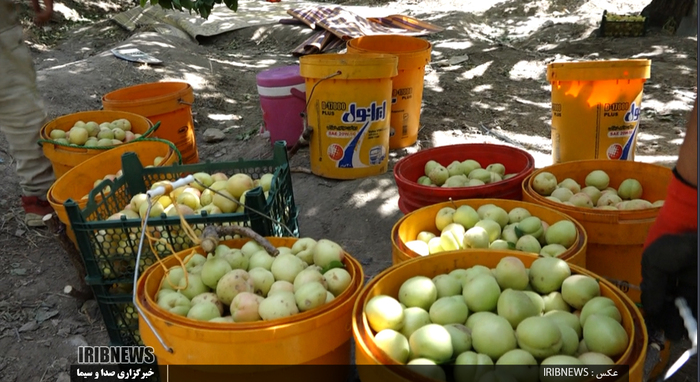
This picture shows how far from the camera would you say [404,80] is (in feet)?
15.6

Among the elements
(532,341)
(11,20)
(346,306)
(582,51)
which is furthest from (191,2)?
(582,51)

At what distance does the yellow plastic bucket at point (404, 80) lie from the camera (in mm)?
4723

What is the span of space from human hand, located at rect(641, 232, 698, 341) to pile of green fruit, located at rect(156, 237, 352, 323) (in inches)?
39.0

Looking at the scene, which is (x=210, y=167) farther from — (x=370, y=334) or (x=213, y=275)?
(x=370, y=334)

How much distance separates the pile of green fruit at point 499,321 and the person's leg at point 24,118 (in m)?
3.29

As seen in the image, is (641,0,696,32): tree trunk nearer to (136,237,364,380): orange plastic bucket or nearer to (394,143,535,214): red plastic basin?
(394,143,535,214): red plastic basin

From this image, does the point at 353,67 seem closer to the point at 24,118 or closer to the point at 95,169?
the point at 95,169

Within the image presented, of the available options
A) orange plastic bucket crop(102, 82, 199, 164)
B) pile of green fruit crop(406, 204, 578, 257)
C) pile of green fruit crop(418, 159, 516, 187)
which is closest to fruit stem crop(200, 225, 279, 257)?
pile of green fruit crop(406, 204, 578, 257)

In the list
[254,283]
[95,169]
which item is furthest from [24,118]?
[254,283]

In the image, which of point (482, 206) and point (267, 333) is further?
point (482, 206)

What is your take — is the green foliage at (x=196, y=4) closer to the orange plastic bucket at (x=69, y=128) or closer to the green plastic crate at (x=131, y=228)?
the orange plastic bucket at (x=69, y=128)

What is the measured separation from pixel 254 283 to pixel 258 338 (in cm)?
42

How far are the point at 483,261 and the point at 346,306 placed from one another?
0.58 m

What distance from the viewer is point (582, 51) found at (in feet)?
28.8
